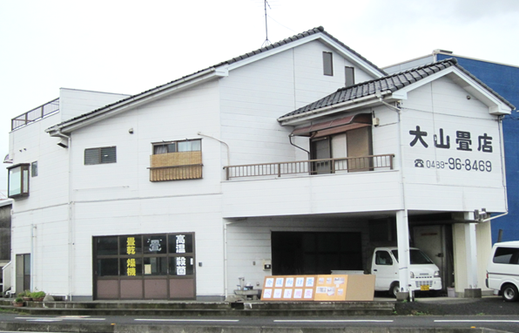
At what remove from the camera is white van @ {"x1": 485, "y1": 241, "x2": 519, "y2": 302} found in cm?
1773

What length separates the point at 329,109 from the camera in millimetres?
19297

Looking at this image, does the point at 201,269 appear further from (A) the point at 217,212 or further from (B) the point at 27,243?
(B) the point at 27,243

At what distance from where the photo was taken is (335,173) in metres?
18.6

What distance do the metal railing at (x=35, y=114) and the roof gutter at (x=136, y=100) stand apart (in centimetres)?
227

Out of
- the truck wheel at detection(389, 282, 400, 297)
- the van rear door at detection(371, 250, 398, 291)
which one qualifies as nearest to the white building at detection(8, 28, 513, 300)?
the van rear door at detection(371, 250, 398, 291)

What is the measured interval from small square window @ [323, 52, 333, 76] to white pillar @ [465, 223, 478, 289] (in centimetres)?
749

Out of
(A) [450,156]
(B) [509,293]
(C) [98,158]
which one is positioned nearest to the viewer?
(B) [509,293]

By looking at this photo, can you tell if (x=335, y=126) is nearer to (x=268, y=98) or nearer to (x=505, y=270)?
(x=268, y=98)

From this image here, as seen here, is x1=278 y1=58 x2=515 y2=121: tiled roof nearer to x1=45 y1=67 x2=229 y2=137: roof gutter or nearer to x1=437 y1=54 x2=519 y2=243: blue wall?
x1=45 y1=67 x2=229 y2=137: roof gutter

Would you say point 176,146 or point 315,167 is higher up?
point 176,146

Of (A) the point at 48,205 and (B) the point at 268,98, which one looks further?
(A) the point at 48,205

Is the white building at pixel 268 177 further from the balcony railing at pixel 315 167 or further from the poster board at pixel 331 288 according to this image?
the poster board at pixel 331 288

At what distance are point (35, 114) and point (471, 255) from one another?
707 inches

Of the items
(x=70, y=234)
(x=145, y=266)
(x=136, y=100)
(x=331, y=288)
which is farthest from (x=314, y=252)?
(x=70, y=234)
